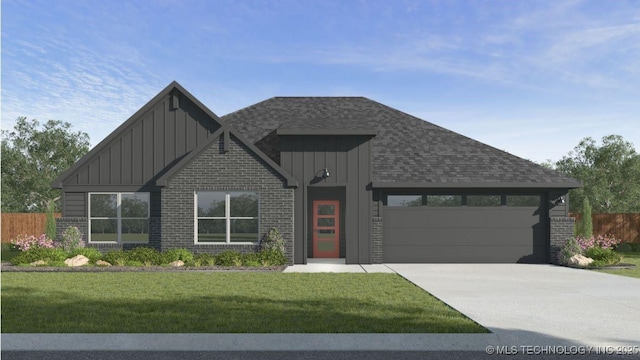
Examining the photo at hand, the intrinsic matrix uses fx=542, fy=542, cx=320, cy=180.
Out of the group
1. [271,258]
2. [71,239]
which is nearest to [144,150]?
[71,239]

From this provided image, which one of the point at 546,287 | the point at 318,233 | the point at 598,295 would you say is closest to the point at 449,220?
the point at 318,233

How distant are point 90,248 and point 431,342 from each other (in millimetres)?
16445

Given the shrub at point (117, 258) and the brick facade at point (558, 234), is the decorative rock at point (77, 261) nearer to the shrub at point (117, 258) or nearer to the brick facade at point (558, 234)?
the shrub at point (117, 258)

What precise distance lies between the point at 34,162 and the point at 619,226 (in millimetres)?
50270

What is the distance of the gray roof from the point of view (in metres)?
21.5

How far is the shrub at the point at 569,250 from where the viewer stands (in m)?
20.8

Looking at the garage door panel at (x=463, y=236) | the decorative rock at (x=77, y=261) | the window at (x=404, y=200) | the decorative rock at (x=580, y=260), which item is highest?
the window at (x=404, y=200)

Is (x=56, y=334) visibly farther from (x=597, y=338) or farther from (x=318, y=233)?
(x=318, y=233)

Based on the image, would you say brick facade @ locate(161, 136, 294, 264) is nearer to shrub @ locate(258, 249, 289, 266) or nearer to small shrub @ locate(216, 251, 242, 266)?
shrub @ locate(258, 249, 289, 266)

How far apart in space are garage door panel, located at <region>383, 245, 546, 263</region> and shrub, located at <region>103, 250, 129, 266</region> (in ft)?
32.2

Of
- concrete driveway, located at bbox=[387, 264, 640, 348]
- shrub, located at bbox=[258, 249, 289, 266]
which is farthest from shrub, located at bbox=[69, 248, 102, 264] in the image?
concrete driveway, located at bbox=[387, 264, 640, 348]

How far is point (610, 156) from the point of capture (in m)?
47.4

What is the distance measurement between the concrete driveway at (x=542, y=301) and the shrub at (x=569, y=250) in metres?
1.11

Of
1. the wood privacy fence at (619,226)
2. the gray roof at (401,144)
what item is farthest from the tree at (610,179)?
the gray roof at (401,144)
